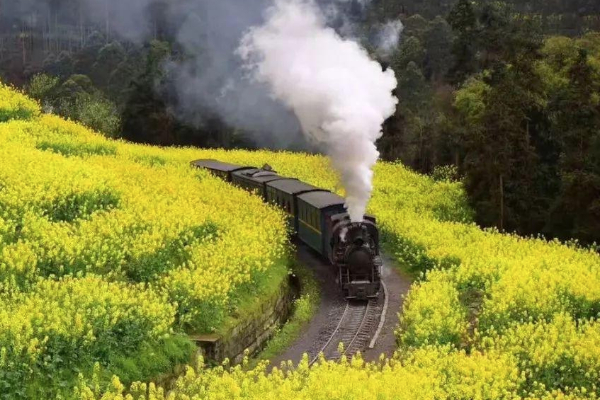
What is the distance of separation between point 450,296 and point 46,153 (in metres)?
16.9

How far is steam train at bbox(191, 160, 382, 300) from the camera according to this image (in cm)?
2288

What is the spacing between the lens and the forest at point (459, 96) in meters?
33.2

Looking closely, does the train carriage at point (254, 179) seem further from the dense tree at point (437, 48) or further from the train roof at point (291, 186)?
the dense tree at point (437, 48)

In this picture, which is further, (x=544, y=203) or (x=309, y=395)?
(x=544, y=203)

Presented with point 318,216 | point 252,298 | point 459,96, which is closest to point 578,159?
point 318,216

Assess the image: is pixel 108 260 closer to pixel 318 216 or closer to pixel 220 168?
pixel 318 216

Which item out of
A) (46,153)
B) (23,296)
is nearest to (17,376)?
(23,296)

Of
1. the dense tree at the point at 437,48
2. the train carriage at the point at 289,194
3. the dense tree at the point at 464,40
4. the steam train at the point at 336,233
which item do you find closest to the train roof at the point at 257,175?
the train carriage at the point at 289,194

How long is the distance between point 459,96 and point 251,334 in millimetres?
29405

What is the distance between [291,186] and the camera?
103ft

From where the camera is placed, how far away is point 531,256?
2520 centimetres

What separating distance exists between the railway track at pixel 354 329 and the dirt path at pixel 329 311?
0.18m

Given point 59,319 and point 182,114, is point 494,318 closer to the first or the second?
point 59,319

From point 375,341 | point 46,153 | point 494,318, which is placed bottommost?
point 375,341
